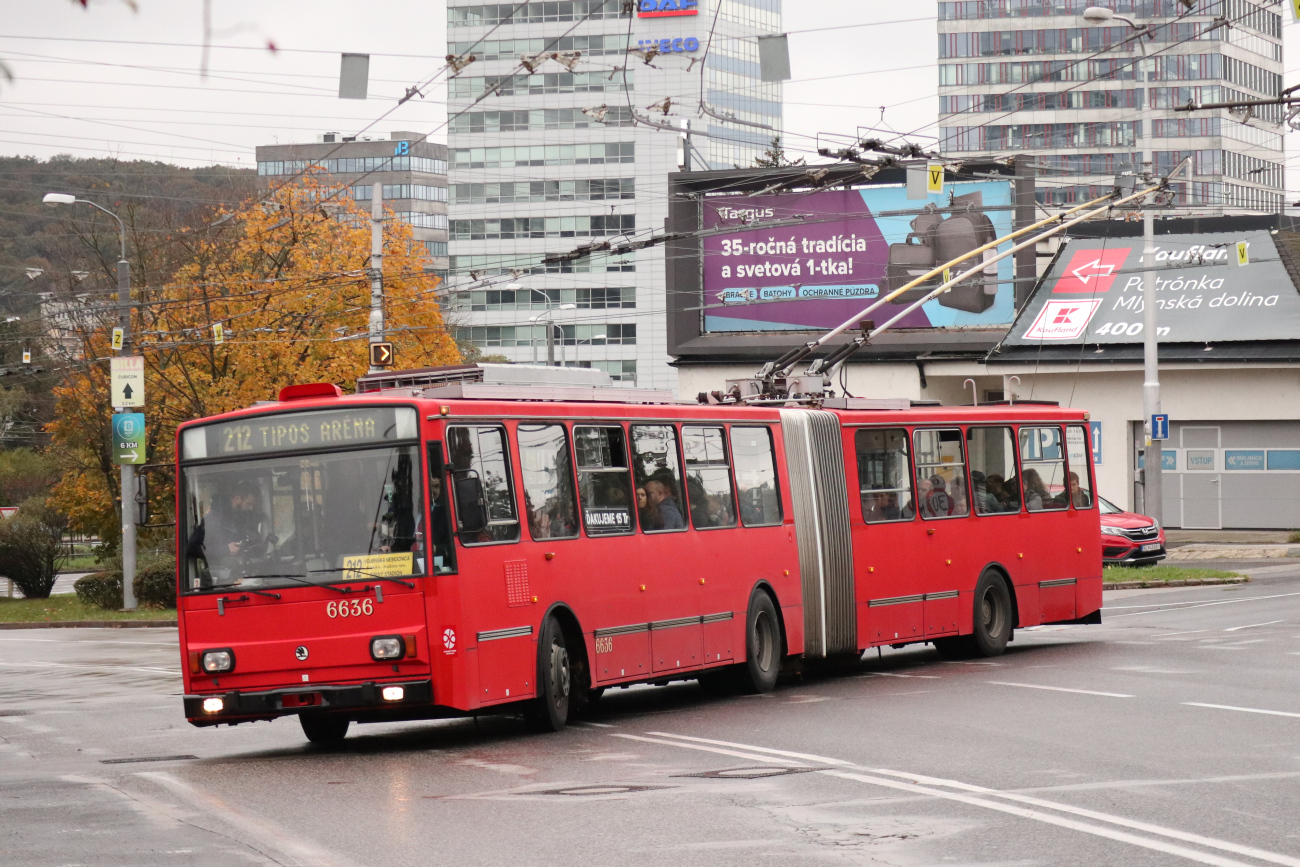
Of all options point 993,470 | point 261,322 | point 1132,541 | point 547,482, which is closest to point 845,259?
point 1132,541

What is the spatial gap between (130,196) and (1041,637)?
3438 cm

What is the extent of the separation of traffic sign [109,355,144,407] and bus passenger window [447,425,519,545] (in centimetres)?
2355

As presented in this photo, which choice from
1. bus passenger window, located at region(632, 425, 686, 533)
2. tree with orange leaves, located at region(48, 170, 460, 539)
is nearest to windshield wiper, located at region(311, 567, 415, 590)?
bus passenger window, located at region(632, 425, 686, 533)

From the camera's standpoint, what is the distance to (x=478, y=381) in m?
14.5

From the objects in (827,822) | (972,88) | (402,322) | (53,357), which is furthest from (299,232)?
(972,88)

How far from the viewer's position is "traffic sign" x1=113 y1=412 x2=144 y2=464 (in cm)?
3494

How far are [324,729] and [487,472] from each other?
2455 millimetres

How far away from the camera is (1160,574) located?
32688 mm

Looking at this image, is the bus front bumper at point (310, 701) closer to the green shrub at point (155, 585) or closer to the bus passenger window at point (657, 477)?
the bus passenger window at point (657, 477)

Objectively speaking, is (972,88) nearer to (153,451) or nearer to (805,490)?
(153,451)

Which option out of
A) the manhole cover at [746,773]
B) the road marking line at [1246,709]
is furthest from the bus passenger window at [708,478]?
the manhole cover at [746,773]

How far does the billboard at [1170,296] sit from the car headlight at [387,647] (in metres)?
32.0

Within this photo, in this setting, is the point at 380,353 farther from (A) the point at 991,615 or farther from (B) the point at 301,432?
(B) the point at 301,432

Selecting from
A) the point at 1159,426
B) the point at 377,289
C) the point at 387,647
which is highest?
the point at 377,289
